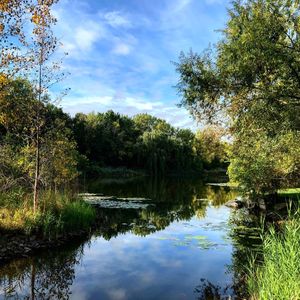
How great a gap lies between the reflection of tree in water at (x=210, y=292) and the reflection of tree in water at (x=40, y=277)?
3198 millimetres

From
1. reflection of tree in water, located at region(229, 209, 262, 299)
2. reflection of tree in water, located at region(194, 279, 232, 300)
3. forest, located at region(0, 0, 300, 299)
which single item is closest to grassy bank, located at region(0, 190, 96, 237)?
forest, located at region(0, 0, 300, 299)

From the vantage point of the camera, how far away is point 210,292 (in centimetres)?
908

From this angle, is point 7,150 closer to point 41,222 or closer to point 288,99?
point 41,222

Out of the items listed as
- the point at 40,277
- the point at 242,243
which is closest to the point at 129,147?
the point at 242,243

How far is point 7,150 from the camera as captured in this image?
1424 centimetres

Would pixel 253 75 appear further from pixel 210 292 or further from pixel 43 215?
pixel 43 215

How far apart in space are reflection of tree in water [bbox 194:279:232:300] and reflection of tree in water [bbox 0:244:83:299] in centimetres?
320

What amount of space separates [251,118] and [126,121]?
76733 millimetres

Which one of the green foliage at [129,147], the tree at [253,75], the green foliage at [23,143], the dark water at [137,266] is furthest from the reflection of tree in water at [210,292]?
the green foliage at [129,147]

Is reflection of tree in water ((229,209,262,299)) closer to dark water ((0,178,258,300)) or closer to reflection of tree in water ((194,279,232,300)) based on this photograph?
dark water ((0,178,258,300))

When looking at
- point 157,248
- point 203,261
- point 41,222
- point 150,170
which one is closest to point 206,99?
point 203,261

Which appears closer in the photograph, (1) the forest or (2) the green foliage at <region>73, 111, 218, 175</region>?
(1) the forest

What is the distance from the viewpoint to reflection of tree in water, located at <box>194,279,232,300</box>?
28.4ft

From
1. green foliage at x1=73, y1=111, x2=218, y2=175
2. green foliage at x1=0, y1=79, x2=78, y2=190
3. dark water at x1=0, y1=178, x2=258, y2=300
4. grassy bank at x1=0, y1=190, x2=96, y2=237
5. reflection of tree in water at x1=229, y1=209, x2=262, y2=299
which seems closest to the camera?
dark water at x1=0, y1=178, x2=258, y2=300
